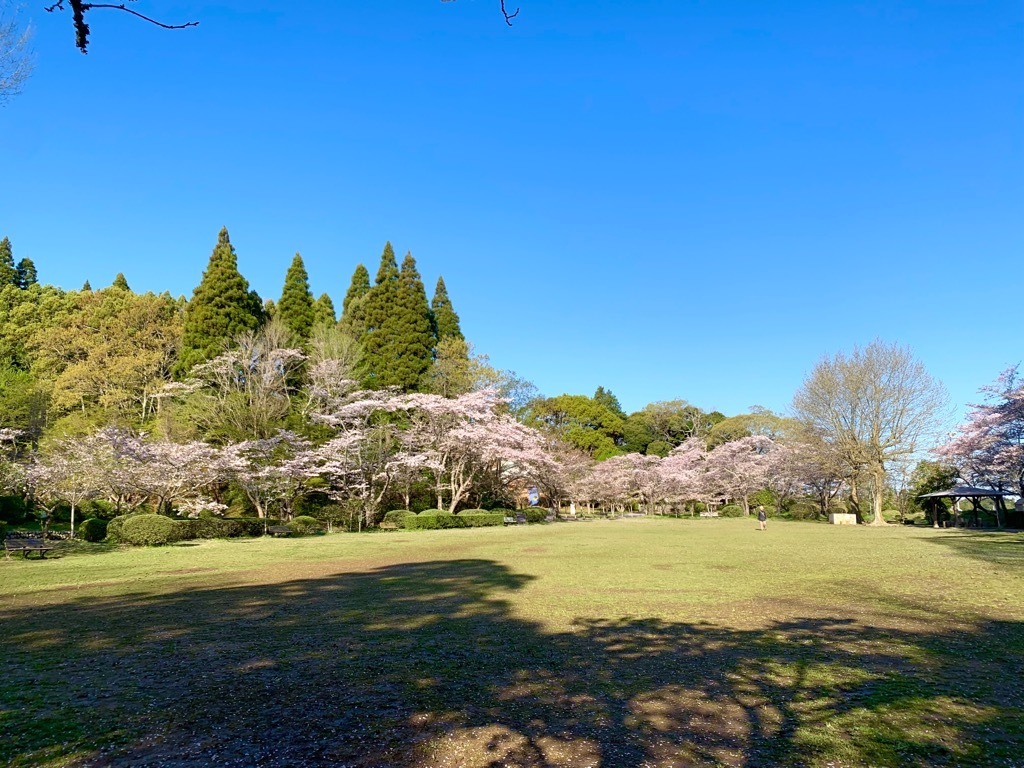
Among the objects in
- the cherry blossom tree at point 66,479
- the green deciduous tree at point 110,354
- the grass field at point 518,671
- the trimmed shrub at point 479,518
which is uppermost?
the green deciduous tree at point 110,354

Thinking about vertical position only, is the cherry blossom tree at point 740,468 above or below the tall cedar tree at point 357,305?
below

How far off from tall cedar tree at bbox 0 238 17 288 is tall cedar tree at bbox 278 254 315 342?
23.2 metres

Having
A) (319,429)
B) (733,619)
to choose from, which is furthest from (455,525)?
(733,619)

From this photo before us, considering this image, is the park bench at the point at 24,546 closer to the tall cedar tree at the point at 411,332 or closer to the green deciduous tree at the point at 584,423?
the tall cedar tree at the point at 411,332

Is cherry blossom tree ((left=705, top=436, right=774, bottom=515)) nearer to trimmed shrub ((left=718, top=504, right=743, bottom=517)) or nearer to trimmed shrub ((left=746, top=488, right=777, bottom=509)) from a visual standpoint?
trimmed shrub ((left=746, top=488, right=777, bottom=509))

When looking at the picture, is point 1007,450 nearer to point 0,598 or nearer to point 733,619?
point 733,619

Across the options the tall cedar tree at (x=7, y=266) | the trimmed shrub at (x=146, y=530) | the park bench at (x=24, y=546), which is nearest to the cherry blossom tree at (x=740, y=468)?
the trimmed shrub at (x=146, y=530)

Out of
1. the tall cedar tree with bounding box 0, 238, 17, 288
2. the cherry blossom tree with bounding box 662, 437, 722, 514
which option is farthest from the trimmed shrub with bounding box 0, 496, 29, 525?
the cherry blossom tree with bounding box 662, 437, 722, 514

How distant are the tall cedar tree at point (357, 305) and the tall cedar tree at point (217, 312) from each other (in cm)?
742

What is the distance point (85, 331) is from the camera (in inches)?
1443

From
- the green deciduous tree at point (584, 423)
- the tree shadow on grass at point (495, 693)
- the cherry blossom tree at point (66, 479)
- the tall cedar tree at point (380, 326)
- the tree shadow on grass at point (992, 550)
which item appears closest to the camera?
the tree shadow on grass at point (495, 693)

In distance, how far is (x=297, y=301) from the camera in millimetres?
41312

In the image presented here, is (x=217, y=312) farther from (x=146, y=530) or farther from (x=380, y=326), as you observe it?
(x=146, y=530)

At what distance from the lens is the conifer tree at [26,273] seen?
50094 mm
